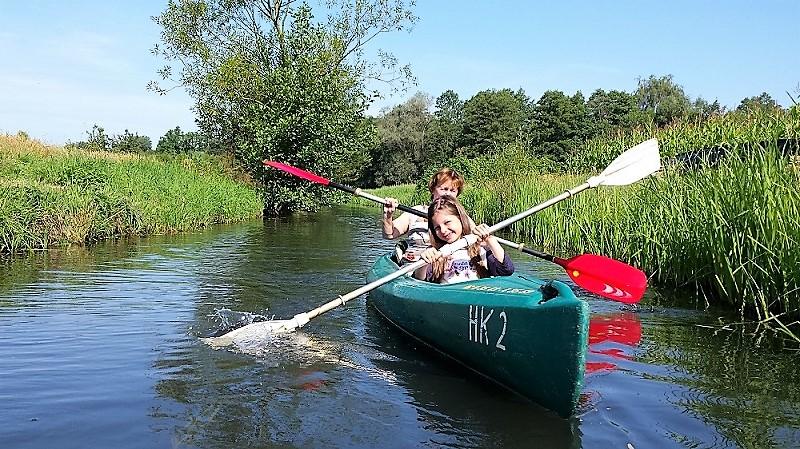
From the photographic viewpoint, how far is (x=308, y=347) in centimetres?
479

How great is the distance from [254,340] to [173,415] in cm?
136

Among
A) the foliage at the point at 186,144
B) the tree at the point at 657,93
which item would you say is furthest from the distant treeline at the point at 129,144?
the tree at the point at 657,93

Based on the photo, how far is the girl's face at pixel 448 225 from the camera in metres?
4.63

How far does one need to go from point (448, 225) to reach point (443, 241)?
146 millimetres

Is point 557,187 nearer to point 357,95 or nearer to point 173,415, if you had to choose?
point 173,415

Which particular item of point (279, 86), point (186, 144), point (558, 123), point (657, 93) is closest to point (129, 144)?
point (186, 144)

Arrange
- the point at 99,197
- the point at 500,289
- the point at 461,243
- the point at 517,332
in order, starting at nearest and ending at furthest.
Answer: the point at 517,332
the point at 500,289
the point at 461,243
the point at 99,197

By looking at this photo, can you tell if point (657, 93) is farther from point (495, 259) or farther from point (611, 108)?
point (495, 259)

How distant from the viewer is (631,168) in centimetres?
642

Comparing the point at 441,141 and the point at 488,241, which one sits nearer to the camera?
the point at 488,241

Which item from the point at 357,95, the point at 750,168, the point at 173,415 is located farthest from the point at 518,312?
the point at 357,95

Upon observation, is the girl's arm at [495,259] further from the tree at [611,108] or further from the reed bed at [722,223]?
the tree at [611,108]

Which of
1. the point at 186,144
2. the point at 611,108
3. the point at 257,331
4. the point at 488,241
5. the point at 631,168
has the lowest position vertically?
the point at 257,331

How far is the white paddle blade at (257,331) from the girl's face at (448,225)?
1042 millimetres
